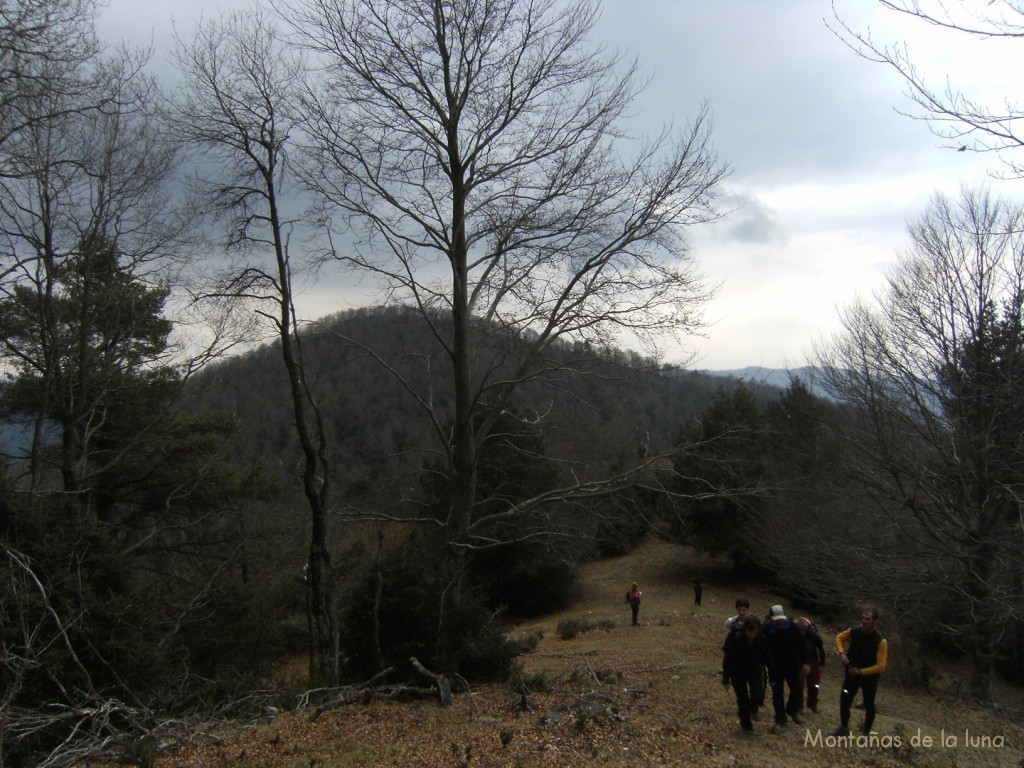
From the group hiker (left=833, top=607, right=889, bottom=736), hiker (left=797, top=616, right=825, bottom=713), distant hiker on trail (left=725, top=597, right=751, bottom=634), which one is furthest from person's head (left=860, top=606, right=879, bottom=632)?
distant hiker on trail (left=725, top=597, right=751, bottom=634)

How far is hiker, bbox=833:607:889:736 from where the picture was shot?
703cm

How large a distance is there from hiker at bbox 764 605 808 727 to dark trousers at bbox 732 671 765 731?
0.87 ft

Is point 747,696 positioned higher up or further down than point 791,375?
further down

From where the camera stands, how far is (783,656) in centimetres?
736

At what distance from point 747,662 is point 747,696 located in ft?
1.45

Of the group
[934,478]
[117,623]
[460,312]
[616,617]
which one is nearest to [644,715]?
[460,312]

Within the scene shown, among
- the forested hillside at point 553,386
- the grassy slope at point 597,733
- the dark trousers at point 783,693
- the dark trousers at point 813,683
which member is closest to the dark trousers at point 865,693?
the grassy slope at point 597,733

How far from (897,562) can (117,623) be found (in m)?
14.3

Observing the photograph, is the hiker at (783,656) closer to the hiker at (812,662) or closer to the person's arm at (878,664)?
the hiker at (812,662)

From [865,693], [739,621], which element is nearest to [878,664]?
[865,693]

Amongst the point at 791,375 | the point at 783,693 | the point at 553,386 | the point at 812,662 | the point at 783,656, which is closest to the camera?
the point at 783,656

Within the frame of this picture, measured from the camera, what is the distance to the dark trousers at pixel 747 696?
693cm

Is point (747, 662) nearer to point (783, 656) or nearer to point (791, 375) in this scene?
point (783, 656)

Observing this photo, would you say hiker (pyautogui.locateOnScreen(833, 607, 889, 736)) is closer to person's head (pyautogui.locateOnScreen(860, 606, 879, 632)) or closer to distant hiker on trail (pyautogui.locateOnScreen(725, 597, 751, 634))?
person's head (pyautogui.locateOnScreen(860, 606, 879, 632))
